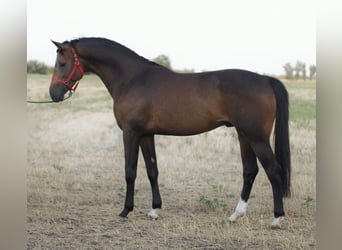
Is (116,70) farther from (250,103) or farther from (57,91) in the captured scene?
(250,103)

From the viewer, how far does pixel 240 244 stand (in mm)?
3600

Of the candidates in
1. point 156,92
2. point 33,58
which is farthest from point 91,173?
point 156,92

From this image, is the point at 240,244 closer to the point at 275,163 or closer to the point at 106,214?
the point at 275,163

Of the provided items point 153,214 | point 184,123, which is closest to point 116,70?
point 184,123

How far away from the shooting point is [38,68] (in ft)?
17.5

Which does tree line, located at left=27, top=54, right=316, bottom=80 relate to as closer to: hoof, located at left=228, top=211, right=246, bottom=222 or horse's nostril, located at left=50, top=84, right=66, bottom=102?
horse's nostril, located at left=50, top=84, right=66, bottom=102

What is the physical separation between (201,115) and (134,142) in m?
0.71

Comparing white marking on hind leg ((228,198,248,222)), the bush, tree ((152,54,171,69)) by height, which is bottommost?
white marking on hind leg ((228,198,248,222))

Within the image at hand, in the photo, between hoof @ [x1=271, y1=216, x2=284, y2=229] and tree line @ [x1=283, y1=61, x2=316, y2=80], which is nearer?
hoof @ [x1=271, y1=216, x2=284, y2=229]

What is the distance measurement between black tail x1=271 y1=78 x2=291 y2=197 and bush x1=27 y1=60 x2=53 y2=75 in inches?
113

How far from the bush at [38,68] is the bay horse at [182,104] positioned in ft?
3.86

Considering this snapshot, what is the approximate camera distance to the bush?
17.0 feet

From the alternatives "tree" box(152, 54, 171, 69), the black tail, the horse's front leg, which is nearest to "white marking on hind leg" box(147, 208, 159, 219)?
the horse's front leg

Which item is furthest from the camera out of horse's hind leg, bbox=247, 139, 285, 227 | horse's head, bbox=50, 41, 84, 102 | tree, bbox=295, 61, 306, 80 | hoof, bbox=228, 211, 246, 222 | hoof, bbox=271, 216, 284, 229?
tree, bbox=295, 61, 306, 80
